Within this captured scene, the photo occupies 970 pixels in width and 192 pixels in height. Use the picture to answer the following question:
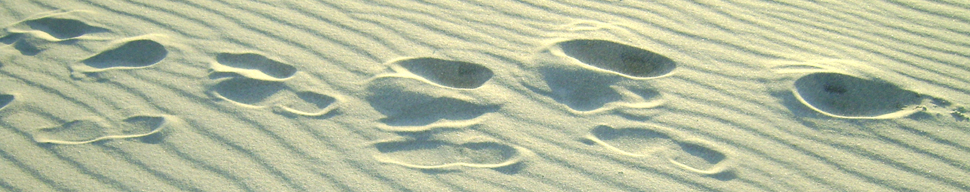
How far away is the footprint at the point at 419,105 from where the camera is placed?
7.73 ft

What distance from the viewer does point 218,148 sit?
226 centimetres

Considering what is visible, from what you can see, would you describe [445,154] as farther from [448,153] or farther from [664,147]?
[664,147]

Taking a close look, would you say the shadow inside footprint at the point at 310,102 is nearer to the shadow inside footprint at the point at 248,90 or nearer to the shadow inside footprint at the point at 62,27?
the shadow inside footprint at the point at 248,90

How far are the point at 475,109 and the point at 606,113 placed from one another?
475mm

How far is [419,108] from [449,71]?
273mm

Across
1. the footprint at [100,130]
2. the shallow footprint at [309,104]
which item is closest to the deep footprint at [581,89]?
the shallow footprint at [309,104]

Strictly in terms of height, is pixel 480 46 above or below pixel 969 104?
below

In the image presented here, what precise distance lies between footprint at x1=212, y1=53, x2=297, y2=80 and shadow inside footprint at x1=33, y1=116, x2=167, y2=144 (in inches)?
13.5

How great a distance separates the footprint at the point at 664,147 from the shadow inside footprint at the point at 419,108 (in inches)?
17.0

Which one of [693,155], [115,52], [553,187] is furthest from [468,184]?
[115,52]

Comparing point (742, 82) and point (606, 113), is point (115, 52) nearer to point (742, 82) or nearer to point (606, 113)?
point (606, 113)

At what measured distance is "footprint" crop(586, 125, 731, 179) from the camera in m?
2.17

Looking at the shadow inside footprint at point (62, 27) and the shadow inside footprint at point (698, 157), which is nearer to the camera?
the shadow inside footprint at point (698, 157)

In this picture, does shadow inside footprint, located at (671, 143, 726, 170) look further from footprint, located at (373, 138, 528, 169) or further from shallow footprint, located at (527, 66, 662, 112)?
footprint, located at (373, 138, 528, 169)
